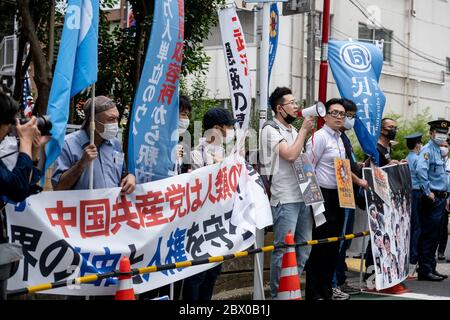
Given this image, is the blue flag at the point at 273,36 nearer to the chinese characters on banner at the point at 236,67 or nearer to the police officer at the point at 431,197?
the chinese characters on banner at the point at 236,67

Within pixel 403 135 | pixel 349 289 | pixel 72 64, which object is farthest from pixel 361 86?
pixel 403 135

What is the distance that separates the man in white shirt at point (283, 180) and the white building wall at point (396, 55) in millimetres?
15952

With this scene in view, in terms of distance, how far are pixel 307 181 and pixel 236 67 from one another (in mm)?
1496

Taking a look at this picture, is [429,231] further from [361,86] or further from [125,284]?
[125,284]

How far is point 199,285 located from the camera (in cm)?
648

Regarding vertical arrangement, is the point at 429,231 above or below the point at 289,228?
below

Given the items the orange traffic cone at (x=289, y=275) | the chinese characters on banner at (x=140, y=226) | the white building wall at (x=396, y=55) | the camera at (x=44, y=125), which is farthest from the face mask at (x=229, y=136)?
the white building wall at (x=396, y=55)

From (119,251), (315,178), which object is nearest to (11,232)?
(119,251)

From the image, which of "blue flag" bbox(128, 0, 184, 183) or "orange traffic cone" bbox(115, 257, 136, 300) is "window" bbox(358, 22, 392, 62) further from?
"orange traffic cone" bbox(115, 257, 136, 300)

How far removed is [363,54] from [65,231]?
15.9 feet

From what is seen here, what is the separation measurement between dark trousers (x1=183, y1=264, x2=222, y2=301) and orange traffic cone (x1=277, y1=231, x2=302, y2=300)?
0.60 metres

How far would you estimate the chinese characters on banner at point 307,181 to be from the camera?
7211 mm

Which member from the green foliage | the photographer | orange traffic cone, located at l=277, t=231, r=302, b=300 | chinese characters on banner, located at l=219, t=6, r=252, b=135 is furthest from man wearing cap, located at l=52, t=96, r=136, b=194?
the green foliage

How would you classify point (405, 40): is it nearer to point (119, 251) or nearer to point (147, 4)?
point (147, 4)
